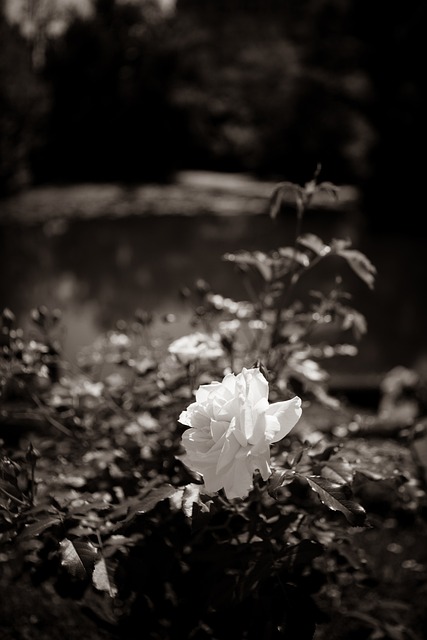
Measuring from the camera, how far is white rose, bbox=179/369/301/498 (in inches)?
48.1

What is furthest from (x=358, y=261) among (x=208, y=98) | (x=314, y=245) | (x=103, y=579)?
(x=208, y=98)

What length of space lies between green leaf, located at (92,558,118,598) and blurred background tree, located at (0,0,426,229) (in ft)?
56.8

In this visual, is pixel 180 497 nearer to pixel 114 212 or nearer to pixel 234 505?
pixel 234 505

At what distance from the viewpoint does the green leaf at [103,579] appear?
4.51 feet

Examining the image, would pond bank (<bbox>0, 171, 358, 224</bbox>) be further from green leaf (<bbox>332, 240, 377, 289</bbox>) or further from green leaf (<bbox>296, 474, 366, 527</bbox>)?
green leaf (<bbox>296, 474, 366, 527</bbox>)

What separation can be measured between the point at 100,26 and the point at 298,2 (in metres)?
15.0

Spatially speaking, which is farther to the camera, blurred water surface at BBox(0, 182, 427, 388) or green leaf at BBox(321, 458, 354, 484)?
blurred water surface at BBox(0, 182, 427, 388)

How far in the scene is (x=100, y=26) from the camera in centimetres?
2681

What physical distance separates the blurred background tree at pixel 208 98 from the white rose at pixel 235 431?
683 inches

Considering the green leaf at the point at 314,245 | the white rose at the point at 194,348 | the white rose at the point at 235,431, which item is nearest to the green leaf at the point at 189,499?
the white rose at the point at 235,431

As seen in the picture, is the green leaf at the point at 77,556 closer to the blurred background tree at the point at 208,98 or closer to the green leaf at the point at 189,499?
the green leaf at the point at 189,499

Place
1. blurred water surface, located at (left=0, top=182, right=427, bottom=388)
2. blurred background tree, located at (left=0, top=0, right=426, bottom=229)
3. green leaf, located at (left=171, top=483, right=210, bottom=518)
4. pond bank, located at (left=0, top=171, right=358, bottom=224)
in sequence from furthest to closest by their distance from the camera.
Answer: pond bank, located at (left=0, top=171, right=358, bottom=224)
blurred background tree, located at (left=0, top=0, right=426, bottom=229)
blurred water surface, located at (left=0, top=182, right=427, bottom=388)
green leaf, located at (left=171, top=483, right=210, bottom=518)

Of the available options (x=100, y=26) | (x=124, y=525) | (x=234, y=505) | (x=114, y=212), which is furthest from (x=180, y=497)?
(x=100, y=26)

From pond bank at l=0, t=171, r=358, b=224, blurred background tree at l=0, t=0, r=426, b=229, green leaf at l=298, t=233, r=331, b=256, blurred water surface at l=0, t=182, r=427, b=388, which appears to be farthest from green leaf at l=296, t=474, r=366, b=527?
blurred background tree at l=0, t=0, r=426, b=229
